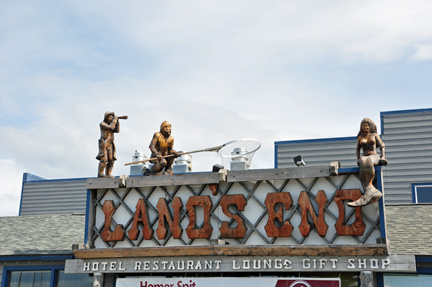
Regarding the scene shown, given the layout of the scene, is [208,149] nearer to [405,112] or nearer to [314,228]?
[314,228]

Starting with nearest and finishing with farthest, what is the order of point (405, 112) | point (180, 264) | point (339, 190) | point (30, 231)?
point (339, 190) → point (180, 264) → point (30, 231) → point (405, 112)

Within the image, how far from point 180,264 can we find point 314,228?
151 inches

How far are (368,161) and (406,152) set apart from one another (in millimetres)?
12097

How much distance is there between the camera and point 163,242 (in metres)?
16.7

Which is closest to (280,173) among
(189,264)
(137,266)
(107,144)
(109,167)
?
(189,264)

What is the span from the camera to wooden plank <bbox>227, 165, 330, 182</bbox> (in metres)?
15.5

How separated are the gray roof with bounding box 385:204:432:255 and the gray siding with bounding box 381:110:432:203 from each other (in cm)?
678

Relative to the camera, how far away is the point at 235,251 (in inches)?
620

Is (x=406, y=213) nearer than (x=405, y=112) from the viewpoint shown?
Yes

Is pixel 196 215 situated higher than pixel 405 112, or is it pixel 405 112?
pixel 405 112

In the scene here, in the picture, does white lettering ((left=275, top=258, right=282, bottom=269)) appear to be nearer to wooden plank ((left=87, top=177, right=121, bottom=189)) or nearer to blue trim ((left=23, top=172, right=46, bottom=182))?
wooden plank ((left=87, top=177, right=121, bottom=189))

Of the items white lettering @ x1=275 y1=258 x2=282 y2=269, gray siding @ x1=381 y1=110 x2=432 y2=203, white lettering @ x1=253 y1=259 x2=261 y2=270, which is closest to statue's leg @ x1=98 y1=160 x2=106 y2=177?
white lettering @ x1=253 y1=259 x2=261 y2=270

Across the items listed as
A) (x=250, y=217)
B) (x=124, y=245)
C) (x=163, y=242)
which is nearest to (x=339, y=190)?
(x=250, y=217)

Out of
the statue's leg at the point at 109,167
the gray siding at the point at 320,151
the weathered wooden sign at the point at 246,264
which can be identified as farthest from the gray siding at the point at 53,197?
Answer: the weathered wooden sign at the point at 246,264
